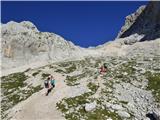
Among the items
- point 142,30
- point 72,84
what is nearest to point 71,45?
point 142,30

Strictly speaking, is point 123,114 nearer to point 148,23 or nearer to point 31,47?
point 31,47

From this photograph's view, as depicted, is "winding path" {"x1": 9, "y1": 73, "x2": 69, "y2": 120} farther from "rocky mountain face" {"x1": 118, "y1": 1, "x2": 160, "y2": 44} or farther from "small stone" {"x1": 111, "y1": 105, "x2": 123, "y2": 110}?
"rocky mountain face" {"x1": 118, "y1": 1, "x2": 160, "y2": 44}

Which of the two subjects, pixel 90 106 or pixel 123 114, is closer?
pixel 123 114

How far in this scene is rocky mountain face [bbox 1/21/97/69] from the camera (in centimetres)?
10684

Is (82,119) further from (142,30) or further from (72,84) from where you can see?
(142,30)

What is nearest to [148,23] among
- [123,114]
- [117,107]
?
[117,107]

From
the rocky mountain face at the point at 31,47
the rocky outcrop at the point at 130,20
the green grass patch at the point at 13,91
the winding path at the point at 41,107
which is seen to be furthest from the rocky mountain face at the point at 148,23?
the winding path at the point at 41,107

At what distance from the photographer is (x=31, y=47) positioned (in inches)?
4422

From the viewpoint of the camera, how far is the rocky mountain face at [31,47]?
106838mm

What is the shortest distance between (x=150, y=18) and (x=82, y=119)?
9229 cm

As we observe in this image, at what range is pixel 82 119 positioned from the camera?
1811 inches

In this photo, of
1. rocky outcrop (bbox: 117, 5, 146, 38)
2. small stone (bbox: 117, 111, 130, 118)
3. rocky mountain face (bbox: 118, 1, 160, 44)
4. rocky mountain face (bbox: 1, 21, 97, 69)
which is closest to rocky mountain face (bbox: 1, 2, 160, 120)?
small stone (bbox: 117, 111, 130, 118)

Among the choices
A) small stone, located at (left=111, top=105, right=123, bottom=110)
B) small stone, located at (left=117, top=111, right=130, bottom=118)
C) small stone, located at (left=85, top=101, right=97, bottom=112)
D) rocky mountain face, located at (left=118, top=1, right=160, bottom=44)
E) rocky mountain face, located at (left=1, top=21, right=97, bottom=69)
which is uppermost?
rocky mountain face, located at (left=118, top=1, right=160, bottom=44)

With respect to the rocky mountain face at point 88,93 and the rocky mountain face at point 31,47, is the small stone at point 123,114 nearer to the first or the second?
the rocky mountain face at point 88,93
